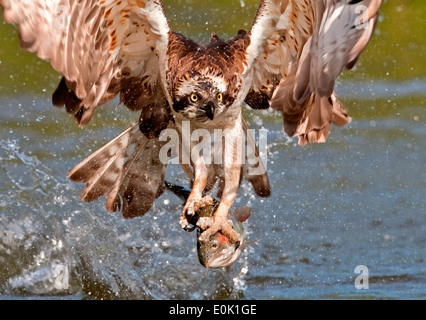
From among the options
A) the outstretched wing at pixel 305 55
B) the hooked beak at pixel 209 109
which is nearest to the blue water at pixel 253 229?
the outstretched wing at pixel 305 55

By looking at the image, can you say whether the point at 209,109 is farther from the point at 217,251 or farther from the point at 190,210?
the point at 217,251

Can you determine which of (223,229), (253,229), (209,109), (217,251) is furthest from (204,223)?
(253,229)

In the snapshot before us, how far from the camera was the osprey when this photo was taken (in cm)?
483

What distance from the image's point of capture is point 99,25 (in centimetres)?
502

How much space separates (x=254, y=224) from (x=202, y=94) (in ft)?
6.71

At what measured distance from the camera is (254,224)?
6.88 metres

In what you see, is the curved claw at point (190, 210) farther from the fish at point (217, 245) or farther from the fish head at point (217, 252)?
the fish head at point (217, 252)

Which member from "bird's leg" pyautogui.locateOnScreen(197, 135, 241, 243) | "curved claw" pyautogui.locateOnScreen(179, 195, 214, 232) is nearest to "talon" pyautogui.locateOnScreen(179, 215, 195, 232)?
"curved claw" pyautogui.locateOnScreen(179, 195, 214, 232)

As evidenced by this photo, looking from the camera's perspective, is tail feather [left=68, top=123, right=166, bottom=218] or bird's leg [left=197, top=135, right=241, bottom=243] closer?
bird's leg [left=197, top=135, right=241, bottom=243]

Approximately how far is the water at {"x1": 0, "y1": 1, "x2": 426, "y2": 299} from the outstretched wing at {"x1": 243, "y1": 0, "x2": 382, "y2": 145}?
1.05m

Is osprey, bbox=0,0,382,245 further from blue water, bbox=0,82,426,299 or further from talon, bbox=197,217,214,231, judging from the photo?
blue water, bbox=0,82,426,299

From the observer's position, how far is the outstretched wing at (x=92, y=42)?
489 cm

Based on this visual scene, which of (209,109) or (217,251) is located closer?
(217,251)

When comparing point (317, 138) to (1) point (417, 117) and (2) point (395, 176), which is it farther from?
(1) point (417, 117)
